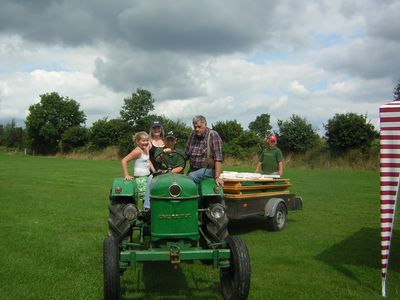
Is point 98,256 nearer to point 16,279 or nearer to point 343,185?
point 16,279

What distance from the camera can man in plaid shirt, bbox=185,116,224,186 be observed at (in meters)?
6.75

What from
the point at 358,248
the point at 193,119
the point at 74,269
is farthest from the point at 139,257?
the point at 358,248

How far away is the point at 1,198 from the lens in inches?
552

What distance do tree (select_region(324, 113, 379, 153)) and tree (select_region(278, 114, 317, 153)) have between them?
2.53 metres

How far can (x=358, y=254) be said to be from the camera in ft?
24.3

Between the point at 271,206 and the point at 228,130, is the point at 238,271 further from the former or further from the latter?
the point at 228,130

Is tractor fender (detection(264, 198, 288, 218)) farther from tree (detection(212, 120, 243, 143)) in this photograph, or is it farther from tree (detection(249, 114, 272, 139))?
tree (detection(249, 114, 272, 139))

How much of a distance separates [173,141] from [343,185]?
14258 mm

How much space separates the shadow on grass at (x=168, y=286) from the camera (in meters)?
5.44

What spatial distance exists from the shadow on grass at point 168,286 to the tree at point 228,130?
4238 centimetres

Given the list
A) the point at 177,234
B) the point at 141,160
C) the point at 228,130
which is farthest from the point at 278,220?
the point at 228,130

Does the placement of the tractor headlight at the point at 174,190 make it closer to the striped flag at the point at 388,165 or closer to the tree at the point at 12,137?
the striped flag at the point at 388,165

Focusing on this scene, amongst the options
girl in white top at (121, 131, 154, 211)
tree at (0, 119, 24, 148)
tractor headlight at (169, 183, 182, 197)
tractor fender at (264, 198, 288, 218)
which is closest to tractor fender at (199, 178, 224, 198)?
tractor headlight at (169, 183, 182, 197)

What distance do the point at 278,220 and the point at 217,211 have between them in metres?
3.96
